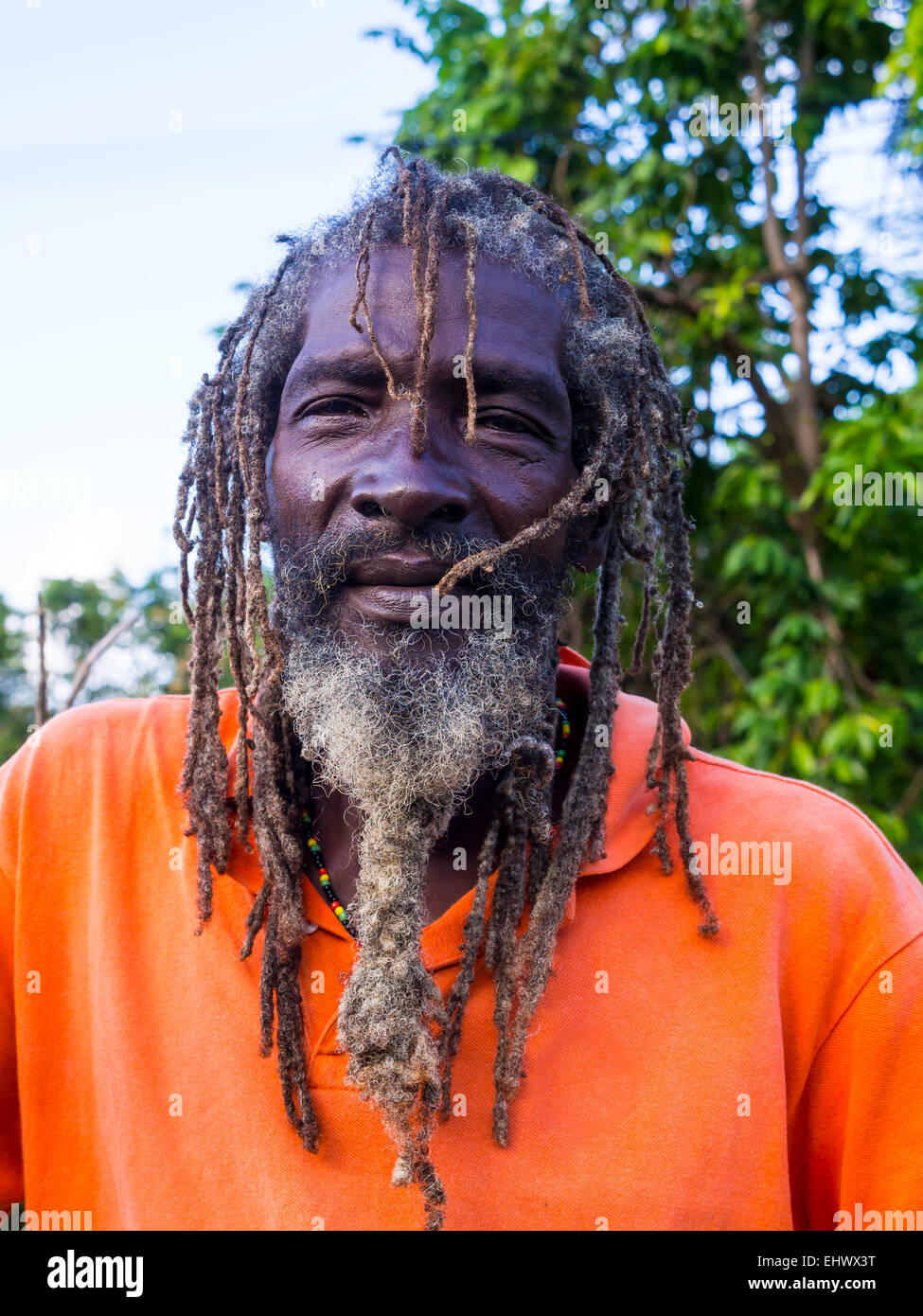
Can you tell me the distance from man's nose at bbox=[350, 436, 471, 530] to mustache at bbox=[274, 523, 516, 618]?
0.09 feet

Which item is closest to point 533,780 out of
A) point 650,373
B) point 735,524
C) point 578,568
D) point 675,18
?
point 578,568

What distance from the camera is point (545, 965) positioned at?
1759 mm

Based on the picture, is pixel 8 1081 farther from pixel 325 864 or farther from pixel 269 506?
pixel 269 506

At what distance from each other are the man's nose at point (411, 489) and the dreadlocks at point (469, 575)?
6 cm

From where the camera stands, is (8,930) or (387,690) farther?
(8,930)

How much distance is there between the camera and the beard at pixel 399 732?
161cm

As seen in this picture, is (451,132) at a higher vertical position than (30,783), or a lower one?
higher

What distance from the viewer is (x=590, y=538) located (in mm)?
2158

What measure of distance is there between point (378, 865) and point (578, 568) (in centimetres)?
76

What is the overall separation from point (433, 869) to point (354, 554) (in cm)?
60

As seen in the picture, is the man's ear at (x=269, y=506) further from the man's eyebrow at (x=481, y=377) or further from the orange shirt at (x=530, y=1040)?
the orange shirt at (x=530, y=1040)

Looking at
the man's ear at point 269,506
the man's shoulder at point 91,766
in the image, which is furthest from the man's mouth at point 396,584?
the man's shoulder at point 91,766

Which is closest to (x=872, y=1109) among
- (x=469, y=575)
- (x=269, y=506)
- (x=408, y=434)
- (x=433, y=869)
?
(x=433, y=869)

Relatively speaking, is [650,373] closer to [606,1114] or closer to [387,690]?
[387,690]
